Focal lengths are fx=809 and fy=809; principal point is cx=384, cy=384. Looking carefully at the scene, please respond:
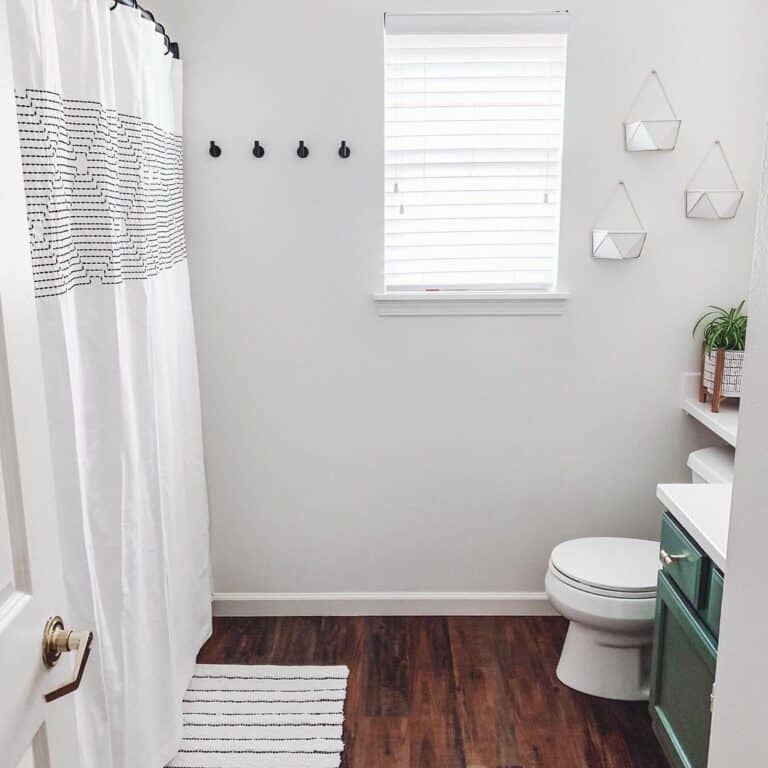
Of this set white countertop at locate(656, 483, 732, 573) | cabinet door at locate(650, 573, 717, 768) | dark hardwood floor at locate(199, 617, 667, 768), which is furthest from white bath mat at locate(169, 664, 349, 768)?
white countertop at locate(656, 483, 732, 573)

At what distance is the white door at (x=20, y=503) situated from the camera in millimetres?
1030

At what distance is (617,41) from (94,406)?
6.48 feet

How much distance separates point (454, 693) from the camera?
2564 millimetres

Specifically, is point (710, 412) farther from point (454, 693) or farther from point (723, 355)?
point (454, 693)

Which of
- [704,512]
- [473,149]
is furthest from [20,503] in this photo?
[473,149]

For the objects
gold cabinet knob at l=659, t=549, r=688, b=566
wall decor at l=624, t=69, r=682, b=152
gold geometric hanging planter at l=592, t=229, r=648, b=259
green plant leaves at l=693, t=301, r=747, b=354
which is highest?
wall decor at l=624, t=69, r=682, b=152

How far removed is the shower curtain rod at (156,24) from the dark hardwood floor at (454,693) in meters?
1.99

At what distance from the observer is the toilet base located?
8.16 feet

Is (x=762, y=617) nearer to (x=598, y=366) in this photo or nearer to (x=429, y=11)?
(x=598, y=366)

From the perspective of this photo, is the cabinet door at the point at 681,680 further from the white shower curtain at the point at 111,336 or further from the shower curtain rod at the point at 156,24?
the shower curtain rod at the point at 156,24

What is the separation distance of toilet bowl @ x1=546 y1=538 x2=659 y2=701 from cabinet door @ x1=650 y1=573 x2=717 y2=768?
0.23m

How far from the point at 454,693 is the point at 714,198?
181 centimetres

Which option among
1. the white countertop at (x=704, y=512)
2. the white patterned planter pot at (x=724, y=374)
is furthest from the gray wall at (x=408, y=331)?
the white countertop at (x=704, y=512)

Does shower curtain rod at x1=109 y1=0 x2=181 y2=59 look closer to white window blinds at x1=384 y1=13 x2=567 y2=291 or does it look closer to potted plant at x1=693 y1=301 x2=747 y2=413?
white window blinds at x1=384 y1=13 x2=567 y2=291
